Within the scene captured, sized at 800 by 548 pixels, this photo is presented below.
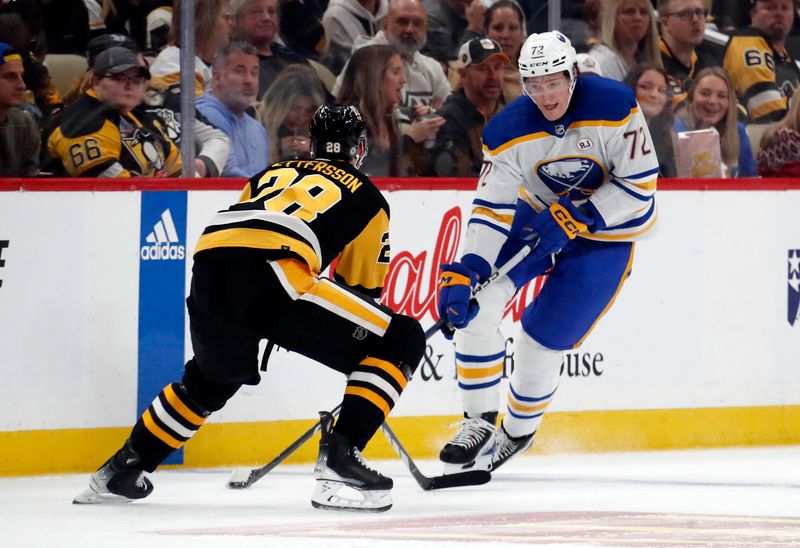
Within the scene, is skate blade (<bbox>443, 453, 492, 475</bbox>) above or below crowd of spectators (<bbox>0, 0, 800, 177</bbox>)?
below

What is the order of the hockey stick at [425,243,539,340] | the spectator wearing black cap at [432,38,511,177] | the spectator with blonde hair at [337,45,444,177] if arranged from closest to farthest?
the hockey stick at [425,243,539,340] < the spectator with blonde hair at [337,45,444,177] < the spectator wearing black cap at [432,38,511,177]

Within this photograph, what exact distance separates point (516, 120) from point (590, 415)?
4.48ft

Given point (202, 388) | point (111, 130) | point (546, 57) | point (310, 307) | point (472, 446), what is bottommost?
point (472, 446)

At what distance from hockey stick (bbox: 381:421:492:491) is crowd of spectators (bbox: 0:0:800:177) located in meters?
1.25

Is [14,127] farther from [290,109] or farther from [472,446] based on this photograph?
[472,446]

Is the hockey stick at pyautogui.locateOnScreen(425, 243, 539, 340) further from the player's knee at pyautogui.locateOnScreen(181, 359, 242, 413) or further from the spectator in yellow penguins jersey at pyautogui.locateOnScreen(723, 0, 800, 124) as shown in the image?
the spectator in yellow penguins jersey at pyautogui.locateOnScreen(723, 0, 800, 124)

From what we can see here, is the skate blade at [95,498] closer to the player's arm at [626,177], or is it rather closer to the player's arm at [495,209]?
the player's arm at [495,209]

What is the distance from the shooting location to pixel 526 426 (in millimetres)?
4469

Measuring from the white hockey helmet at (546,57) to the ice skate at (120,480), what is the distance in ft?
5.12

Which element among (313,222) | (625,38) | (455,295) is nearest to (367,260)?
(313,222)

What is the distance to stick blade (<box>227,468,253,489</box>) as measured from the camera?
4184mm

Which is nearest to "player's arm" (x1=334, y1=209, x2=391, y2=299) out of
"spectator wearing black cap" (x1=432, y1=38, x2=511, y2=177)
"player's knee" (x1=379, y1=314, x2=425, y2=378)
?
"player's knee" (x1=379, y1=314, x2=425, y2=378)

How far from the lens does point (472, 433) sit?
4.27 meters

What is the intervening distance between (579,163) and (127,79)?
1502 mm
